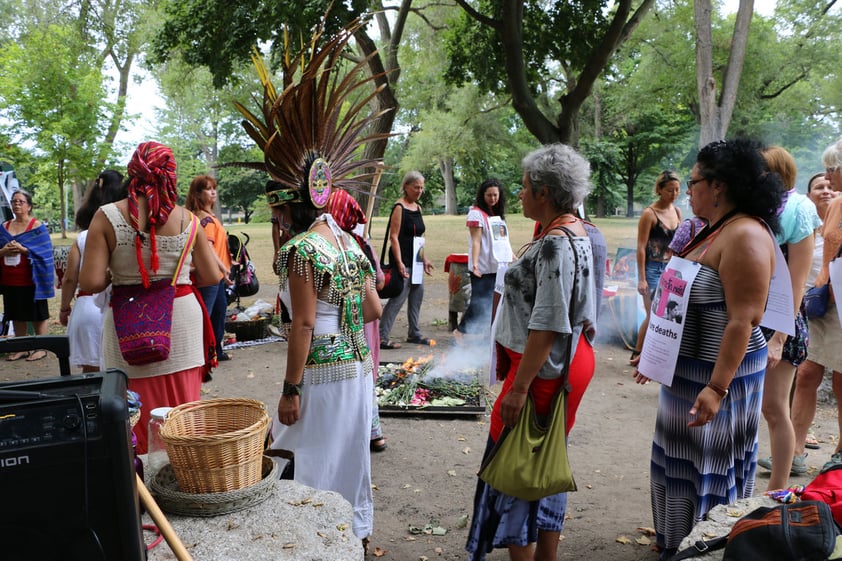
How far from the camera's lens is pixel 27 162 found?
67.8ft

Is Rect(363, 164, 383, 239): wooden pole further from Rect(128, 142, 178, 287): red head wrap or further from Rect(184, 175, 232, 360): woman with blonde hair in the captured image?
Rect(184, 175, 232, 360): woman with blonde hair

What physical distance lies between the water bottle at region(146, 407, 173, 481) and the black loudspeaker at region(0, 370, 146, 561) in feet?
2.99

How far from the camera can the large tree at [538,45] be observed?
1069cm

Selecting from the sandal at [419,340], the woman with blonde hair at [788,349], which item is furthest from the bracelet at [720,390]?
the sandal at [419,340]

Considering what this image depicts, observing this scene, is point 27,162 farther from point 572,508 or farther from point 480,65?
point 572,508

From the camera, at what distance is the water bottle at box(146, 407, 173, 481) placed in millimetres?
2117

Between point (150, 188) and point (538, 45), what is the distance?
34.5 ft

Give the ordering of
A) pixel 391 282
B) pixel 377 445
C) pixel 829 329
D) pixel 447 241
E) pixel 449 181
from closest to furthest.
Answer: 1. pixel 829 329
2. pixel 377 445
3. pixel 391 282
4. pixel 447 241
5. pixel 449 181

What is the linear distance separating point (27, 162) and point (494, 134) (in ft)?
70.6

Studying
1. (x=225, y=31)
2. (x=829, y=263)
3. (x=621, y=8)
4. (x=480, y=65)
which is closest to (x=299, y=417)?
(x=829, y=263)

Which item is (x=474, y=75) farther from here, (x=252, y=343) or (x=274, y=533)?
(x=274, y=533)

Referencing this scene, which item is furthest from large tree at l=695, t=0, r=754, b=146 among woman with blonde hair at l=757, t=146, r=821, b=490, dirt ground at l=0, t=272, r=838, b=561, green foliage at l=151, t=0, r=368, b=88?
woman with blonde hair at l=757, t=146, r=821, b=490

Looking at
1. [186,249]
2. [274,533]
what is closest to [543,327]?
[274,533]

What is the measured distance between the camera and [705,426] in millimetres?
2826
